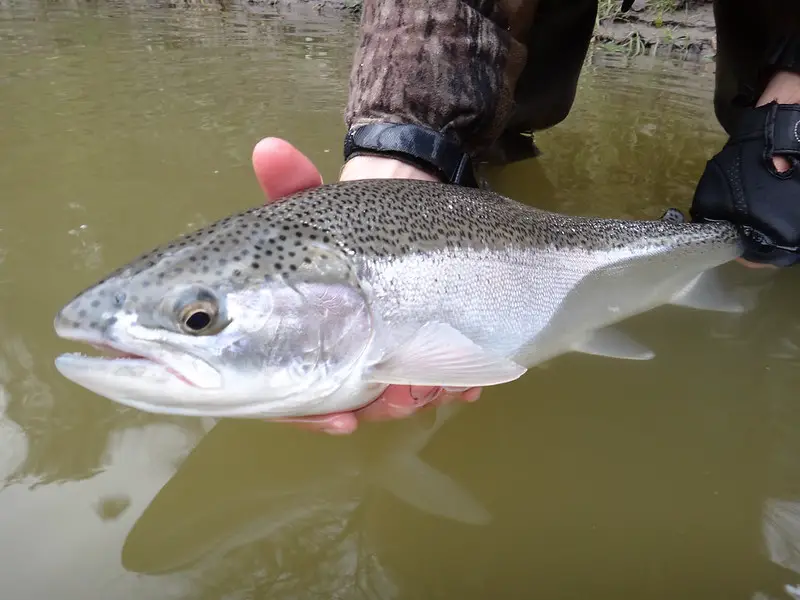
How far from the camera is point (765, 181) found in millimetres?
2447

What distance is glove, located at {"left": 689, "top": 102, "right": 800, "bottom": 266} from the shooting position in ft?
7.89

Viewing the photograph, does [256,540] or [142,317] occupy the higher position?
[142,317]

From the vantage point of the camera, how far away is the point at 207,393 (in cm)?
133

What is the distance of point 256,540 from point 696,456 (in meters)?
1.36

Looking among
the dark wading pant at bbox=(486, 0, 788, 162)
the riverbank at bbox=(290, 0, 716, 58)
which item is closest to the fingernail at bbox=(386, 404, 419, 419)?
the dark wading pant at bbox=(486, 0, 788, 162)

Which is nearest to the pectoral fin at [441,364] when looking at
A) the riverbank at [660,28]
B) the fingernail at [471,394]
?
the fingernail at [471,394]

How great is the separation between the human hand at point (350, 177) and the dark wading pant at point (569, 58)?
156cm

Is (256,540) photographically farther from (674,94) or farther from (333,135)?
(674,94)

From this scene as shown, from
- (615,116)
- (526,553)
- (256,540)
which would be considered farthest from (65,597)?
(615,116)

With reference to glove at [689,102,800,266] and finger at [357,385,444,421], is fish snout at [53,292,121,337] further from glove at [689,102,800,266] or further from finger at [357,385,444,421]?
glove at [689,102,800,266]

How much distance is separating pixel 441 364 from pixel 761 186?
1796 mm

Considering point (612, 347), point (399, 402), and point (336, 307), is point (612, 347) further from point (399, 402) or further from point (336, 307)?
point (336, 307)

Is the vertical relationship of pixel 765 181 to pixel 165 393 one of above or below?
above

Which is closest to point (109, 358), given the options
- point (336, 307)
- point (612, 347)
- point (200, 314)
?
point (200, 314)
